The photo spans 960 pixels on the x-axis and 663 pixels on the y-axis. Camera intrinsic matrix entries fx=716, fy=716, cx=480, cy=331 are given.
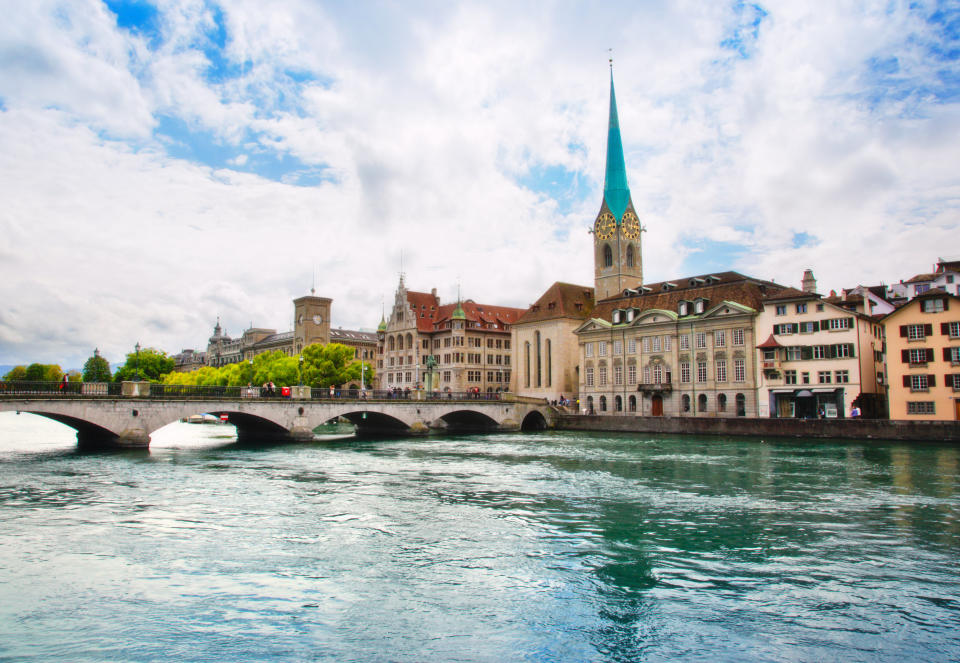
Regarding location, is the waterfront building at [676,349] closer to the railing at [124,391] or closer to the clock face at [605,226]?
the clock face at [605,226]

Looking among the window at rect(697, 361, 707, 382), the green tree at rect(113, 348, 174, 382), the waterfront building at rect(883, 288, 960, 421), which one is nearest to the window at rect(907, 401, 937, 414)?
the waterfront building at rect(883, 288, 960, 421)

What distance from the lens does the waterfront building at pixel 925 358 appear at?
48.8 meters

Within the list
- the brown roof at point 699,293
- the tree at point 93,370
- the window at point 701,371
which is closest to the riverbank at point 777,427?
the window at point 701,371

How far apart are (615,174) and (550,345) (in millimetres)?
27709

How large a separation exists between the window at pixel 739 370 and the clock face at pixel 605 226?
1375 inches

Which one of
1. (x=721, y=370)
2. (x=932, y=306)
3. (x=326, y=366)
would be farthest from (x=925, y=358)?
(x=326, y=366)

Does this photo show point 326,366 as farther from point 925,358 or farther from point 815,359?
point 925,358

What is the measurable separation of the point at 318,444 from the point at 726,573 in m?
40.6

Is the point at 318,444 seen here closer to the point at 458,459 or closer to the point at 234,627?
the point at 458,459

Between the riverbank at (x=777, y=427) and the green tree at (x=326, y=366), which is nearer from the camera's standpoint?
the riverbank at (x=777, y=427)

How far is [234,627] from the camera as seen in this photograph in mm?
10602

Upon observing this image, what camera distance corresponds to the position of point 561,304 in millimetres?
87500

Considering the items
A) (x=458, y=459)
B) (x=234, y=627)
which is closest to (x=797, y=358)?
(x=458, y=459)

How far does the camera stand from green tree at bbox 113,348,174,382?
407 ft
